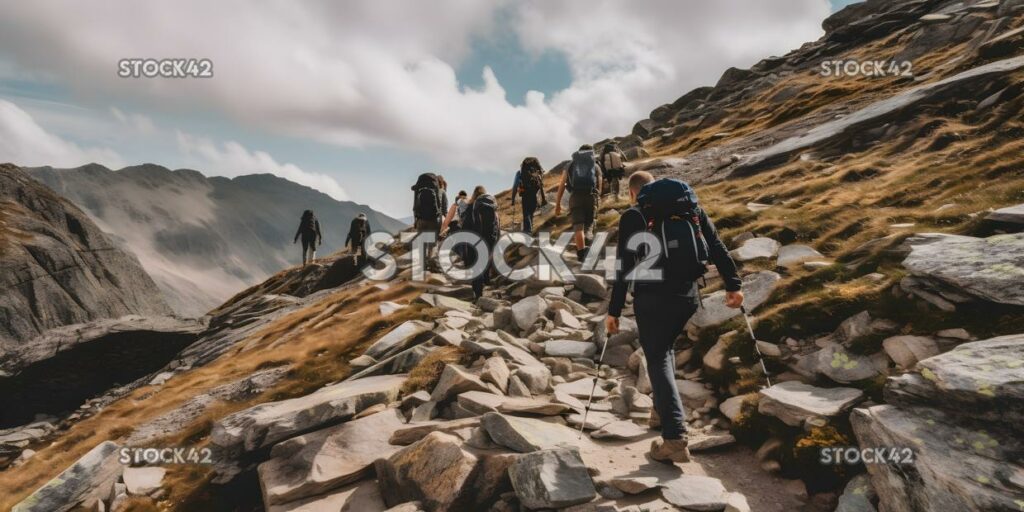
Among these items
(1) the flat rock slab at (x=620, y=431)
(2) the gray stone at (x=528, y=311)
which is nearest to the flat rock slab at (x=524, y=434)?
(1) the flat rock slab at (x=620, y=431)

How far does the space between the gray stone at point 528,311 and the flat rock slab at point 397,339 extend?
8.13ft

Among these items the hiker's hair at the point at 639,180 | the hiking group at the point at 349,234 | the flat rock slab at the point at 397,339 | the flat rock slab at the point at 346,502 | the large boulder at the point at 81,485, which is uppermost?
the hiking group at the point at 349,234

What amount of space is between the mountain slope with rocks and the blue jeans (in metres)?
0.72

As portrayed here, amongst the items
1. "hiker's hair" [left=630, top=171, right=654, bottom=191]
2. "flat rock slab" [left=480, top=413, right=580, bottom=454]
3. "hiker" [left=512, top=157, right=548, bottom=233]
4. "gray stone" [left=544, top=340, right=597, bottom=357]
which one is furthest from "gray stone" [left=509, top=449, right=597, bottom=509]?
"hiker" [left=512, top=157, right=548, bottom=233]

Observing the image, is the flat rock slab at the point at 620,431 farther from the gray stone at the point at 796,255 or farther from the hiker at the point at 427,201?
the hiker at the point at 427,201

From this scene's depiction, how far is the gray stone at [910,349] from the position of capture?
20.4 ft

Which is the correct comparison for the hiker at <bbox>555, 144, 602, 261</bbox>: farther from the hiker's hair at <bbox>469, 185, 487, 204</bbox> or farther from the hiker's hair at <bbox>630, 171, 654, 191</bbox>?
the hiker's hair at <bbox>630, 171, 654, 191</bbox>

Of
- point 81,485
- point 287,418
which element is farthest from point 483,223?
point 81,485

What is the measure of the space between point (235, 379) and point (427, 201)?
9118 mm

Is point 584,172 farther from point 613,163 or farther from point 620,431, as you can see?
point 620,431

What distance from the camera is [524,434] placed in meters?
6.55

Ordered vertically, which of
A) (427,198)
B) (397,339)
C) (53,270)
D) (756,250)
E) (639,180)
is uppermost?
(53,270)

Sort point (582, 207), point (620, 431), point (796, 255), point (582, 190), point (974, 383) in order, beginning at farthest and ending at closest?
point (582, 207), point (582, 190), point (796, 255), point (620, 431), point (974, 383)

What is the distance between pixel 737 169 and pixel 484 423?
24.4m
